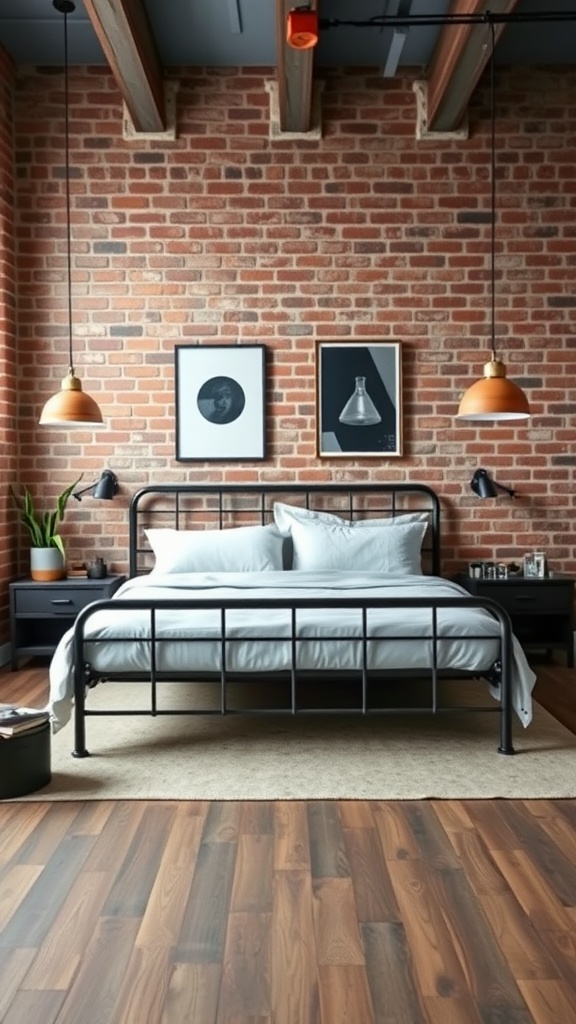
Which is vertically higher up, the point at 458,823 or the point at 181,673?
the point at 181,673

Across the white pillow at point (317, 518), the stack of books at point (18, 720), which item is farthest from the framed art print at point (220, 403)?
the stack of books at point (18, 720)

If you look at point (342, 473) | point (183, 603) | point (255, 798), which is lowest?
point (255, 798)

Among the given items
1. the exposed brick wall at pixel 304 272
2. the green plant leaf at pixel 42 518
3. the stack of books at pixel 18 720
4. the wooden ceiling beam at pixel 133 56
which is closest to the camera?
the stack of books at pixel 18 720

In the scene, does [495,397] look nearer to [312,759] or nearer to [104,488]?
[312,759]

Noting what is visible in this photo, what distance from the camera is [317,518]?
5.86 m

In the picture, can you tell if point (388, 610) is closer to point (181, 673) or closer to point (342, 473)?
point (181, 673)

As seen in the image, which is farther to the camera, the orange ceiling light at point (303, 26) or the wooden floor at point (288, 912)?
the orange ceiling light at point (303, 26)

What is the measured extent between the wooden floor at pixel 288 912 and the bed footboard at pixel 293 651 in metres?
0.58

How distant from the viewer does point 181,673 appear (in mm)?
3918

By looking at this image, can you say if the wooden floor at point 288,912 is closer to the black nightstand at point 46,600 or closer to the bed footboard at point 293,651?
the bed footboard at point 293,651

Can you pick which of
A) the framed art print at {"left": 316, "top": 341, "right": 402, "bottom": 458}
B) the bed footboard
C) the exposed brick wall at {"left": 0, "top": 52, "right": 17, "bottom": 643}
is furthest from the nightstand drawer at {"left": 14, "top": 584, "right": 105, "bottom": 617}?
the framed art print at {"left": 316, "top": 341, "right": 402, "bottom": 458}

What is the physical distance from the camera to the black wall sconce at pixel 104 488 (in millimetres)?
5875

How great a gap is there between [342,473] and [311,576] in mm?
1200

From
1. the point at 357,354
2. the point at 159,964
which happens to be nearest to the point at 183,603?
the point at 159,964
